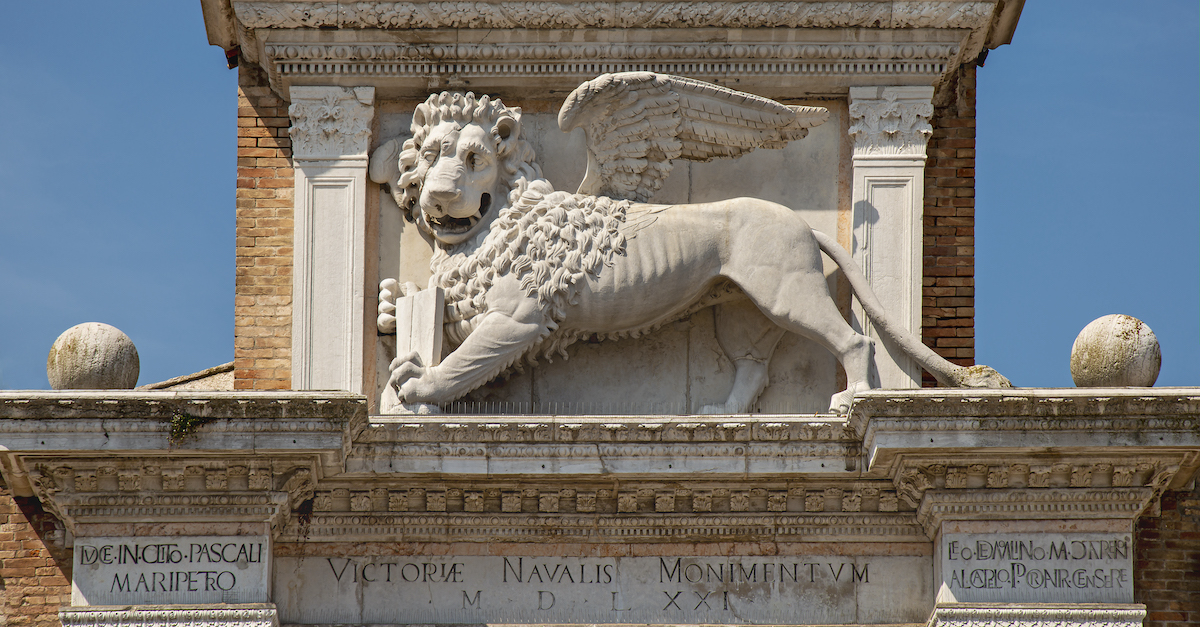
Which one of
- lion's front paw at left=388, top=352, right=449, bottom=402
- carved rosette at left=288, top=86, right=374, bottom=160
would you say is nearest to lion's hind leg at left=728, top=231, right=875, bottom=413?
lion's front paw at left=388, top=352, right=449, bottom=402

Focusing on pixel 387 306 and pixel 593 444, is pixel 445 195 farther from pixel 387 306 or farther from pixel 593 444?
pixel 593 444

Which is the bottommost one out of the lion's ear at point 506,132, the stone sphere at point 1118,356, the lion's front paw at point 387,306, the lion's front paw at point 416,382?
the lion's front paw at point 416,382

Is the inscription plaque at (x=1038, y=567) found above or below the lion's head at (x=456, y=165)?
below

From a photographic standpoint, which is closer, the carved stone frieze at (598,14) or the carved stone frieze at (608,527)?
the carved stone frieze at (608,527)

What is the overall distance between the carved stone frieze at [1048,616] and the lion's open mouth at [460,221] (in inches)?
150

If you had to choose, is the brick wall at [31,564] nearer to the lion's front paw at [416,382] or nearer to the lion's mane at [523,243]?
the lion's front paw at [416,382]

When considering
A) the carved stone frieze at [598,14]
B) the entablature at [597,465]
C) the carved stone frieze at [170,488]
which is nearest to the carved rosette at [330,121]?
the carved stone frieze at [598,14]

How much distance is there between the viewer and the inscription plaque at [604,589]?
10.9 m

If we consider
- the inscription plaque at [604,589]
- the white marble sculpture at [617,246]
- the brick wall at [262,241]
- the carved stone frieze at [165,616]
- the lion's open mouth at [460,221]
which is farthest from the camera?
the brick wall at [262,241]

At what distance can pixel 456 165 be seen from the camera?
1156cm

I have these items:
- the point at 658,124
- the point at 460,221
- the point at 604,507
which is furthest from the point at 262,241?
the point at 604,507

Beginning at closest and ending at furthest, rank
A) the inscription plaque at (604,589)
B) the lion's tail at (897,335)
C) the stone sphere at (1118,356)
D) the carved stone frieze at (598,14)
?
the stone sphere at (1118,356)
the inscription plaque at (604,589)
the lion's tail at (897,335)
the carved stone frieze at (598,14)

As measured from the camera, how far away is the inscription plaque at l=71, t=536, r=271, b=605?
34.5ft

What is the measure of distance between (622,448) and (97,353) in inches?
122
